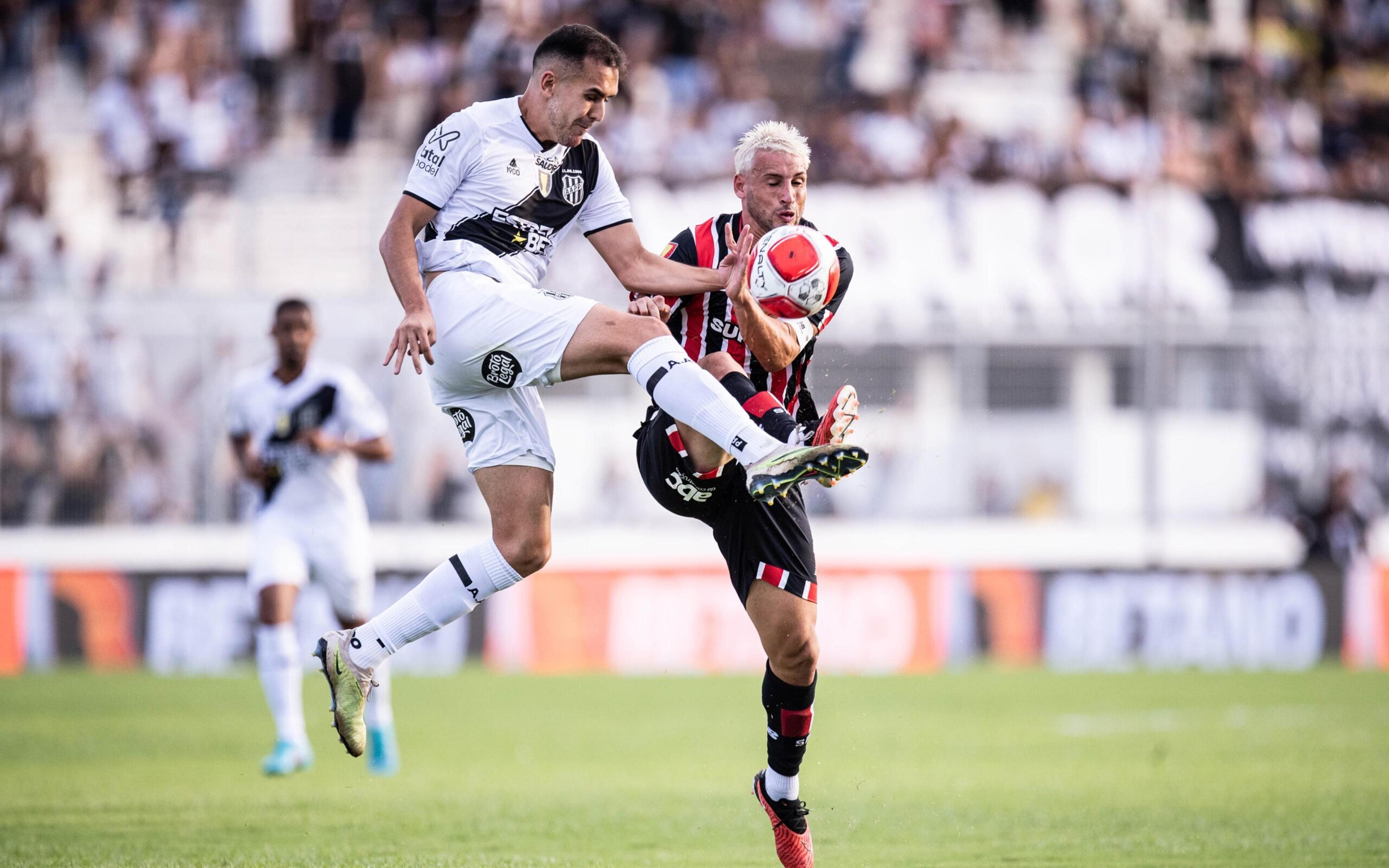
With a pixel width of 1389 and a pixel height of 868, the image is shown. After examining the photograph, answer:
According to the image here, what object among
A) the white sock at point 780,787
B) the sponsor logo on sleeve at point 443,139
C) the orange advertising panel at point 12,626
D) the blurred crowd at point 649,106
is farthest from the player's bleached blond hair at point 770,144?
the orange advertising panel at point 12,626

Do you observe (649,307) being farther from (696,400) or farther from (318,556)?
(318,556)

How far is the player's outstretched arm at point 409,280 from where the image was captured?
622 cm

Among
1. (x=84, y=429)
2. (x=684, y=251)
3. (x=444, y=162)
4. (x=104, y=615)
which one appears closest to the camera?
(x=444, y=162)

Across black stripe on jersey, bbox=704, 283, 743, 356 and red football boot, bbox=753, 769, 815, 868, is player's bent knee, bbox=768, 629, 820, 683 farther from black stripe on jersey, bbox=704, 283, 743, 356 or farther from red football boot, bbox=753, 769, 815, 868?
black stripe on jersey, bbox=704, 283, 743, 356

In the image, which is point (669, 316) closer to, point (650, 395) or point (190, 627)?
point (650, 395)

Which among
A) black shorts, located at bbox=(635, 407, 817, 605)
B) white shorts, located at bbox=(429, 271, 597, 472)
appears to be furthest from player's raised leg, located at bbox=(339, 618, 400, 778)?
black shorts, located at bbox=(635, 407, 817, 605)

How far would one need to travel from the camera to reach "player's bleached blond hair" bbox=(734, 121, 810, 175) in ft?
22.4

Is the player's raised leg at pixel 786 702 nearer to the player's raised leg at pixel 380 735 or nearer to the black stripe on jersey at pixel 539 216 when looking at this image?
the black stripe on jersey at pixel 539 216

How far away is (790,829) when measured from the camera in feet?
22.7

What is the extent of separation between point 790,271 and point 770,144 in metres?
0.59

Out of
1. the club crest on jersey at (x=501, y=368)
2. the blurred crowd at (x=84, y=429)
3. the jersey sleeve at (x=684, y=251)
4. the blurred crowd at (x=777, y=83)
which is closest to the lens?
the club crest on jersey at (x=501, y=368)

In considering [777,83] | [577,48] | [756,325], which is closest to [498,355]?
[756,325]

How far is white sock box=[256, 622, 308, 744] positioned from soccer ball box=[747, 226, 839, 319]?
15.2 feet

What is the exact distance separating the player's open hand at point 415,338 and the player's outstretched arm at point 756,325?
44.6 inches
